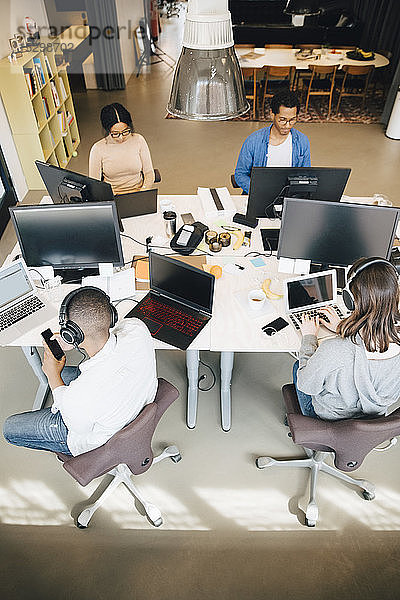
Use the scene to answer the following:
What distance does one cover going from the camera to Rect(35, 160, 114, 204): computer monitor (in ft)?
8.35

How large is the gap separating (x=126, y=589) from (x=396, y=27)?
939 centimetres

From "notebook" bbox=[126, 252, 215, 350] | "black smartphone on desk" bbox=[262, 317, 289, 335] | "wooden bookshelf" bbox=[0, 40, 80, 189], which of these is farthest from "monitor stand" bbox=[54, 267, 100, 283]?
"wooden bookshelf" bbox=[0, 40, 80, 189]

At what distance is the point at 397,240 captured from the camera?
9.51 feet

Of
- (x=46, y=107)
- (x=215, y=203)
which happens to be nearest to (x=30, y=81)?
(x=46, y=107)

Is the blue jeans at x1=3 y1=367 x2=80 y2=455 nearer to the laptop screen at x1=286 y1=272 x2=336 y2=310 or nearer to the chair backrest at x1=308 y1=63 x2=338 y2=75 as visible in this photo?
the laptop screen at x1=286 y1=272 x2=336 y2=310

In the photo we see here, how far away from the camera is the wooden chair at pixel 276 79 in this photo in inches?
251

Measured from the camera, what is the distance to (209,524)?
2.25 meters

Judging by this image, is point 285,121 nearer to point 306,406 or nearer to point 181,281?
point 181,281

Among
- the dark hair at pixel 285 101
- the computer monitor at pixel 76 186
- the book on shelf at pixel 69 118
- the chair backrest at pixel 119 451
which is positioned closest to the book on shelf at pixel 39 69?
the book on shelf at pixel 69 118

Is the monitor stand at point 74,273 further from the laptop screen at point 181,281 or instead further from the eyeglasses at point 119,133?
the eyeglasses at point 119,133

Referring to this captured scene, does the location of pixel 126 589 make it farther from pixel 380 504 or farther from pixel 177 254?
pixel 177 254

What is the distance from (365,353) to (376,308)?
192mm

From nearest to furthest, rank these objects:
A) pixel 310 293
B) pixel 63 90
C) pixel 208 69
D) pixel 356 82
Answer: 1. pixel 208 69
2. pixel 310 293
3. pixel 63 90
4. pixel 356 82

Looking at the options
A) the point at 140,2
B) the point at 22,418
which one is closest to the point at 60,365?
the point at 22,418
